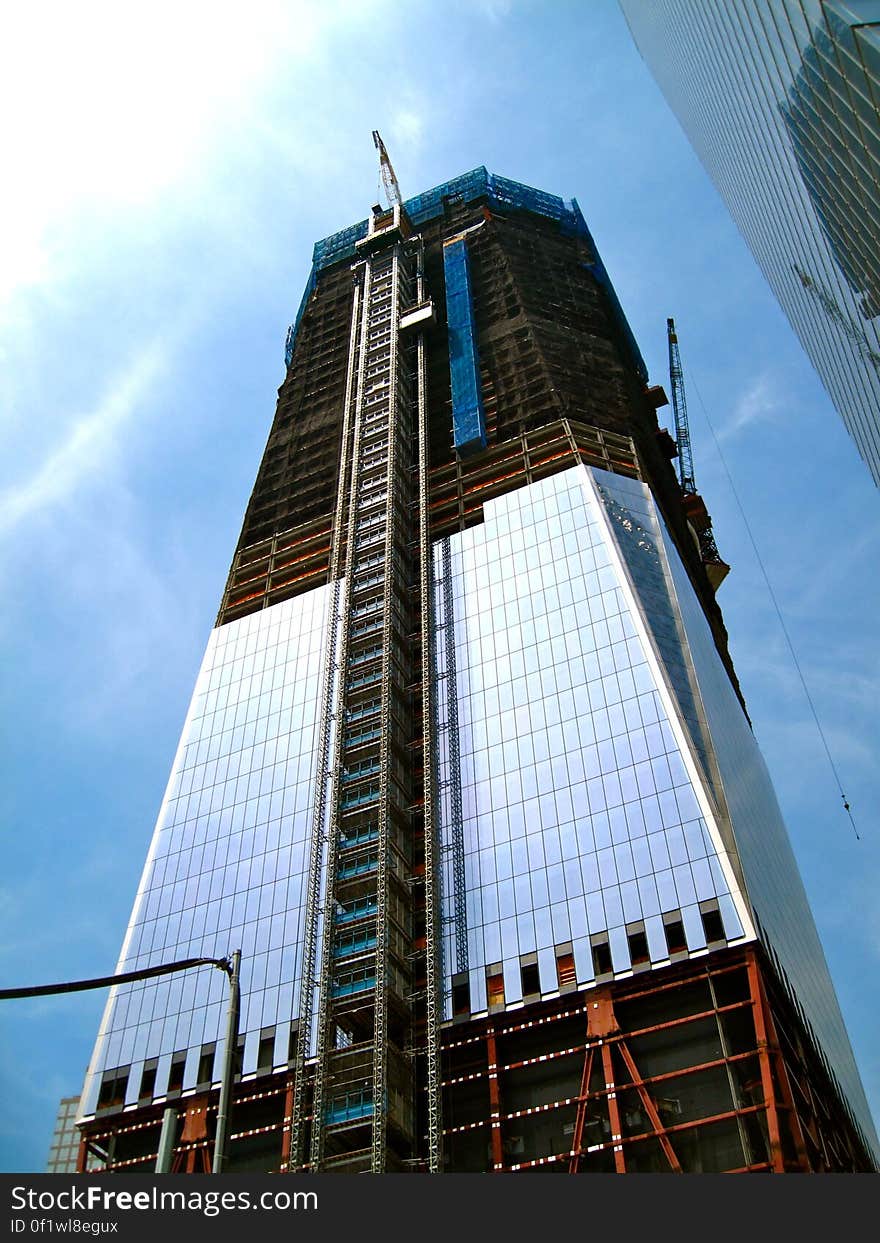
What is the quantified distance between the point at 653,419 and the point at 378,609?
5050 cm

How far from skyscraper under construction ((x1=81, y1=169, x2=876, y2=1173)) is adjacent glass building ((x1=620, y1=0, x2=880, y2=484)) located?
17417 millimetres

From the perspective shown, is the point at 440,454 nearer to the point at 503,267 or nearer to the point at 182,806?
the point at 503,267

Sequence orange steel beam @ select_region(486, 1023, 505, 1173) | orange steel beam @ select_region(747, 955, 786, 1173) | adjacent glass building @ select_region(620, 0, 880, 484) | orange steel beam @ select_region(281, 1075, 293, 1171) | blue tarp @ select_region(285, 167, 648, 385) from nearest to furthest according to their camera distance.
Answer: adjacent glass building @ select_region(620, 0, 880, 484) → orange steel beam @ select_region(747, 955, 786, 1173) → orange steel beam @ select_region(486, 1023, 505, 1173) → orange steel beam @ select_region(281, 1075, 293, 1171) → blue tarp @ select_region(285, 167, 648, 385)

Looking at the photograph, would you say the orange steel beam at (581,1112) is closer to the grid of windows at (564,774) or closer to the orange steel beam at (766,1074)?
the grid of windows at (564,774)

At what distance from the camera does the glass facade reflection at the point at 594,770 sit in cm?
6259

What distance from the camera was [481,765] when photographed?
2945 inches

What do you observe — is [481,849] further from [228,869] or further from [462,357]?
[462,357]

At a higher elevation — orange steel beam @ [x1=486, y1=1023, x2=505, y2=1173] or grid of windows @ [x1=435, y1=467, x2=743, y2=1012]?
grid of windows @ [x1=435, y1=467, x2=743, y2=1012]

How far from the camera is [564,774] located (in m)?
70.1

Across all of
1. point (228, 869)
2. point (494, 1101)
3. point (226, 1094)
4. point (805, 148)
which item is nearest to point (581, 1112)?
point (494, 1101)

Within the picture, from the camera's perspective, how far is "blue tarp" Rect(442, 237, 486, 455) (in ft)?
331

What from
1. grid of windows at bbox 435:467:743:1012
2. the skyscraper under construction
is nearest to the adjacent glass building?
the skyscraper under construction

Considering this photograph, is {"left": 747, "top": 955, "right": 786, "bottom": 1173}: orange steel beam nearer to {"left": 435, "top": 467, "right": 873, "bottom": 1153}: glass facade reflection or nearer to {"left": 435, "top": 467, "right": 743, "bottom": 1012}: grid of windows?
{"left": 435, "top": 467, "right": 873, "bottom": 1153}: glass facade reflection

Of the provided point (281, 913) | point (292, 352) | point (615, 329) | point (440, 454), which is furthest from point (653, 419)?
point (281, 913)
